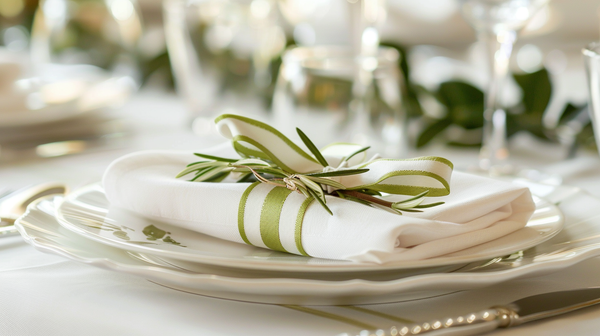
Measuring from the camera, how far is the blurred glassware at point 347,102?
787 mm

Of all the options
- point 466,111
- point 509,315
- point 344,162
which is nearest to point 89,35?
point 466,111

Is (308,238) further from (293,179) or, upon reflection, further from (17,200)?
(17,200)

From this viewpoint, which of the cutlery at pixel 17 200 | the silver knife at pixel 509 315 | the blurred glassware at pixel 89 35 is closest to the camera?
the silver knife at pixel 509 315

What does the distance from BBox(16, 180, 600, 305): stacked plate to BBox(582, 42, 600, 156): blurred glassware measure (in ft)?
0.34

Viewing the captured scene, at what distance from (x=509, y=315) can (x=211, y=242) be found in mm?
196

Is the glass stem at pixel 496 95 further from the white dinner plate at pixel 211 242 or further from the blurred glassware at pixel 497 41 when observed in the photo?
the white dinner plate at pixel 211 242

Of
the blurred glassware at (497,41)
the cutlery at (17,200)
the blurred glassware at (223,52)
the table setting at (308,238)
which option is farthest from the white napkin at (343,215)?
the blurred glassware at (223,52)

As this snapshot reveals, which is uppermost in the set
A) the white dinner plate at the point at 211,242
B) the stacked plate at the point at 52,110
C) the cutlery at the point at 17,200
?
the stacked plate at the point at 52,110

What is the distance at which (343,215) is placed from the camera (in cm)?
36

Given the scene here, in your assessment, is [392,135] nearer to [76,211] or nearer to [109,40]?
[76,211]

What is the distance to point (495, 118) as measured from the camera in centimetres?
71

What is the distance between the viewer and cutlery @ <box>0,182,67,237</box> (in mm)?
495

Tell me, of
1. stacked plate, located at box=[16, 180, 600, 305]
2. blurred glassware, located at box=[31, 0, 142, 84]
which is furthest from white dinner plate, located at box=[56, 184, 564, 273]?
blurred glassware, located at box=[31, 0, 142, 84]

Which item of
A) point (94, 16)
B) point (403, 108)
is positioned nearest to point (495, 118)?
point (403, 108)
